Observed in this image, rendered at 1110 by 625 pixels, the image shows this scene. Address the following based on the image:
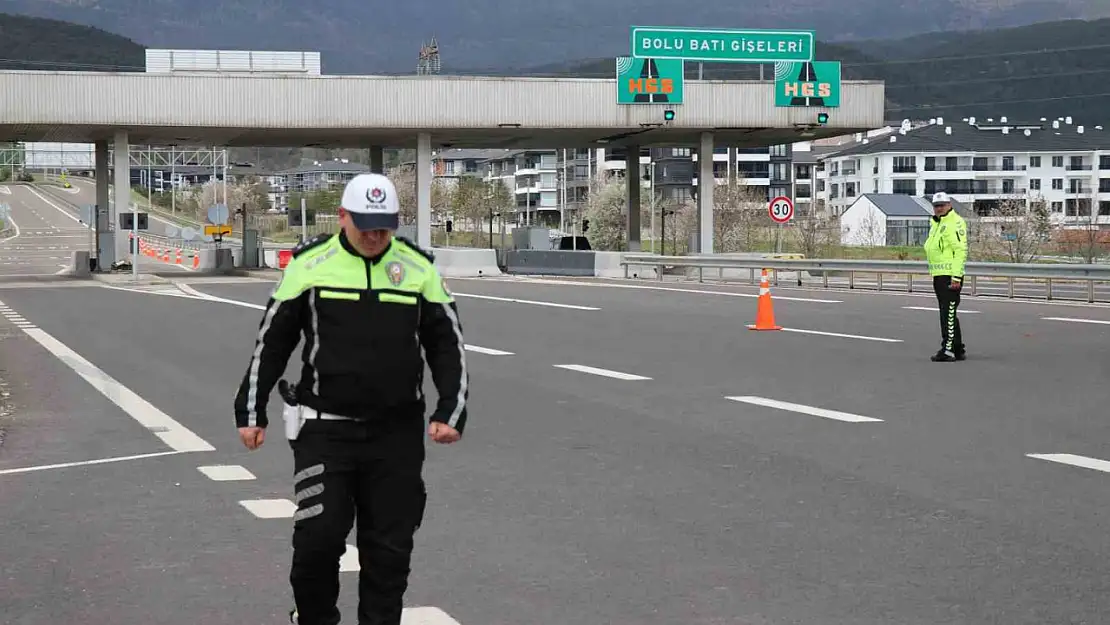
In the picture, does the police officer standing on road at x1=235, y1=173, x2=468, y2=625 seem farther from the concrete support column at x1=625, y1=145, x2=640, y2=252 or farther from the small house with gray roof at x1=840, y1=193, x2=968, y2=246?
the small house with gray roof at x1=840, y1=193, x2=968, y2=246

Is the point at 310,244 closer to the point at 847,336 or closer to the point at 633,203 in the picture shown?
the point at 847,336

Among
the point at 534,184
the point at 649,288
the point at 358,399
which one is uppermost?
the point at 534,184

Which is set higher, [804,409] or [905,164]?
[905,164]

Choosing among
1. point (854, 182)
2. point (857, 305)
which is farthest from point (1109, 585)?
point (854, 182)

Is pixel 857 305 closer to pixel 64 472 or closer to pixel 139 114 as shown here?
pixel 64 472

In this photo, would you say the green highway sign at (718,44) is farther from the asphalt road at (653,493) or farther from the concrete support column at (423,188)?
the asphalt road at (653,493)

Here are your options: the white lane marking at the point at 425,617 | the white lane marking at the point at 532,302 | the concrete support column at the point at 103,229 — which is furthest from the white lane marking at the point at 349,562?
the concrete support column at the point at 103,229

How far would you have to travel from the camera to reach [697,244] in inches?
2120

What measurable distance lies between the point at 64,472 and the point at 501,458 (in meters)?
2.69

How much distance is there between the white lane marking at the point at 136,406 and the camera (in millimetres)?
11555

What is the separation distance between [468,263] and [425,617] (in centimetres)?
4215

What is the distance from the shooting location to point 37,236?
112 metres

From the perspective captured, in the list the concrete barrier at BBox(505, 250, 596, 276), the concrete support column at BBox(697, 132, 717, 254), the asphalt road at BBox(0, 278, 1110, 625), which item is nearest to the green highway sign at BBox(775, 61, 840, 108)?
the concrete support column at BBox(697, 132, 717, 254)

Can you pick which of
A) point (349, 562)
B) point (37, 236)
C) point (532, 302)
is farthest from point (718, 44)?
point (37, 236)
